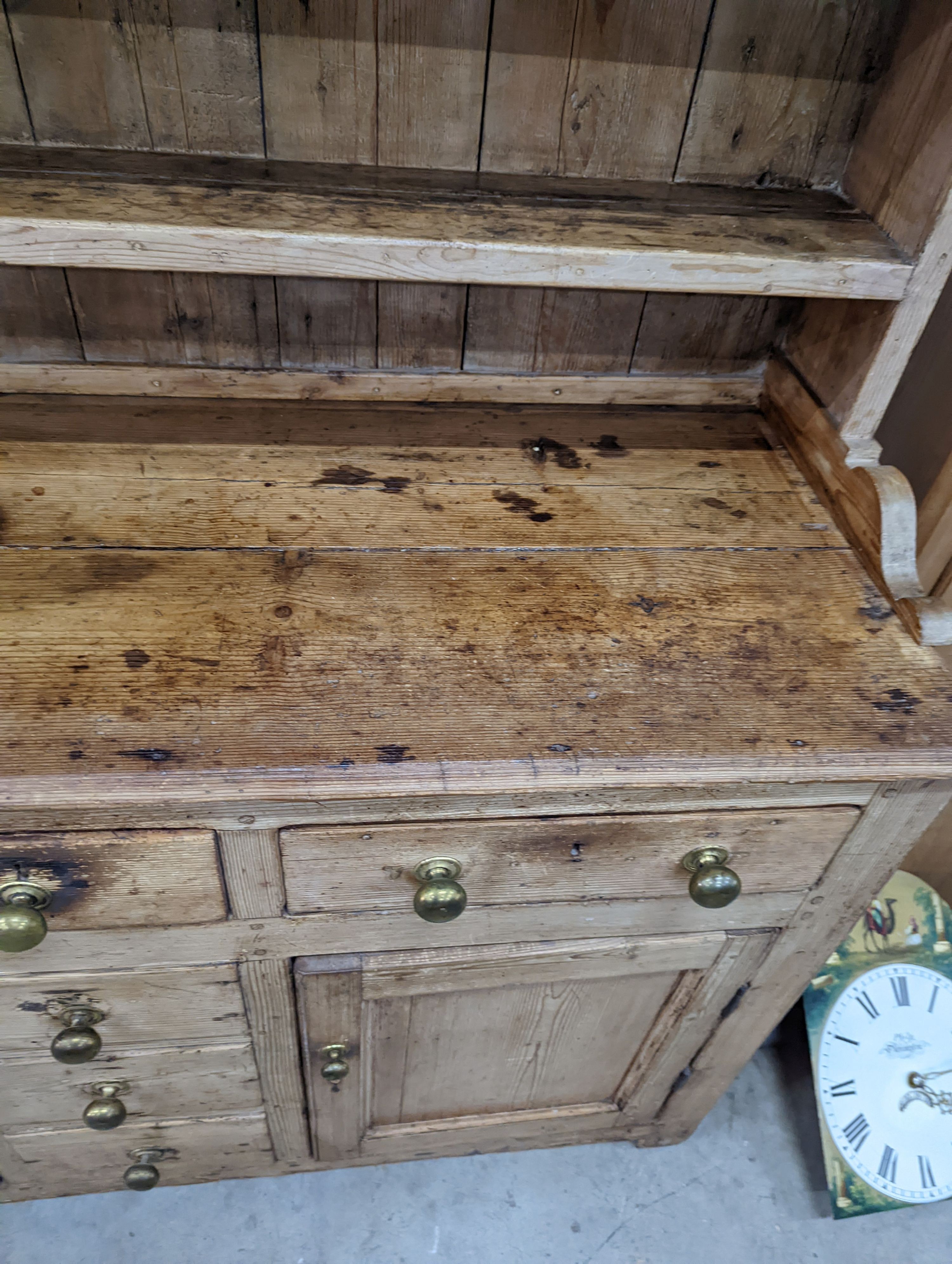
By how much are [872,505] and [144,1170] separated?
4.14 ft

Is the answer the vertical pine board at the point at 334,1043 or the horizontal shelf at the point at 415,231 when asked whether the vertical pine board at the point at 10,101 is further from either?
the vertical pine board at the point at 334,1043

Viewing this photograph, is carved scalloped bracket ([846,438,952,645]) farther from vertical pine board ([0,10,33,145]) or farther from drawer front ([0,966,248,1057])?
vertical pine board ([0,10,33,145])

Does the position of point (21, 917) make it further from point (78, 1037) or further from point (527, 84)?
point (527, 84)

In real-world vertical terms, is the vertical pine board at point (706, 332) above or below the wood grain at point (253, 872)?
above

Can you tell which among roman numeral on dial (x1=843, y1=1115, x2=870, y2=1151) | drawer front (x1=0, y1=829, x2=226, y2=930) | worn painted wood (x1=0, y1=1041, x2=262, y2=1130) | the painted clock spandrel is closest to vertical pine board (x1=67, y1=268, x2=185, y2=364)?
drawer front (x1=0, y1=829, x2=226, y2=930)

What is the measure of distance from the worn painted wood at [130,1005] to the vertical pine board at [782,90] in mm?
1075

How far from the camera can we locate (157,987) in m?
0.93

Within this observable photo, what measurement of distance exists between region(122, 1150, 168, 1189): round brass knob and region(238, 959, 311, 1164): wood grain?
6.0 inches

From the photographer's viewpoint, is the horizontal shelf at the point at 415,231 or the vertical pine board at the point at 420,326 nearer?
the horizontal shelf at the point at 415,231

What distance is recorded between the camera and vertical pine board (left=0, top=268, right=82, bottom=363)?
3.24ft

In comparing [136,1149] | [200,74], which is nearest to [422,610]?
[200,74]

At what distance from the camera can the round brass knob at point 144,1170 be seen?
1.17 meters

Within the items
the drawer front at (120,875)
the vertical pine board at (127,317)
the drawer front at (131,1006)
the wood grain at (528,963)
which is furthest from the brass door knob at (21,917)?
the vertical pine board at (127,317)

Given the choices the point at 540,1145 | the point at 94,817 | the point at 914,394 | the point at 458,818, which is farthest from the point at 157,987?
the point at 914,394
